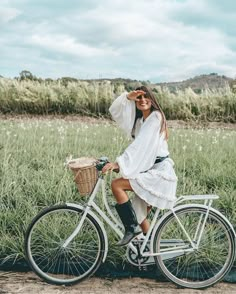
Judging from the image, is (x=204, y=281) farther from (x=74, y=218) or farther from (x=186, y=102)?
(x=186, y=102)

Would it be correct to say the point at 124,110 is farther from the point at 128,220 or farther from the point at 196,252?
the point at 196,252

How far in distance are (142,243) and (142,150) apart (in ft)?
2.80

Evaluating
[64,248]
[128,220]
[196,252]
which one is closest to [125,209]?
[128,220]

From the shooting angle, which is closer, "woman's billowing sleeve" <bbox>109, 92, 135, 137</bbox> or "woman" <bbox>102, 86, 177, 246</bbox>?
"woman" <bbox>102, 86, 177, 246</bbox>

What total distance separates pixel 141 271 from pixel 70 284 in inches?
30.2

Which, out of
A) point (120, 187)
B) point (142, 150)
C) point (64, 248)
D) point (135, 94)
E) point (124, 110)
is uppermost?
point (135, 94)

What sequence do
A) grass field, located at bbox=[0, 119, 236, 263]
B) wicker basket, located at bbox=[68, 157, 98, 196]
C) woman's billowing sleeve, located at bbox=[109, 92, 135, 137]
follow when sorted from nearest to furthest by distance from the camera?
wicker basket, located at bbox=[68, 157, 98, 196]
woman's billowing sleeve, located at bbox=[109, 92, 135, 137]
grass field, located at bbox=[0, 119, 236, 263]

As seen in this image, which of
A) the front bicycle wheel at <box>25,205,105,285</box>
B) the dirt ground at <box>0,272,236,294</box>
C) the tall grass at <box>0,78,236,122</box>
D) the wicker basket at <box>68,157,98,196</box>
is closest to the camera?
the wicker basket at <box>68,157,98,196</box>

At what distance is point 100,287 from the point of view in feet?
17.0

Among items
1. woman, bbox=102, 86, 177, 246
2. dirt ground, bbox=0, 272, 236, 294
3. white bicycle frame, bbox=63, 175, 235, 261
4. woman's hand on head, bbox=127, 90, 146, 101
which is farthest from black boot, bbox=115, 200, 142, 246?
woman's hand on head, bbox=127, 90, 146, 101

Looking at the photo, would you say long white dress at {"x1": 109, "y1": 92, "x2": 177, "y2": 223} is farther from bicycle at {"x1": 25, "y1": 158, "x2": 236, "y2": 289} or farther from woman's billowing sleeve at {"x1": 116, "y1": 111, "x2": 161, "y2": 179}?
bicycle at {"x1": 25, "y1": 158, "x2": 236, "y2": 289}

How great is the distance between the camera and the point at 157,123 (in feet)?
15.6

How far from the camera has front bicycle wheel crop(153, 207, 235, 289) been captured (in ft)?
16.4

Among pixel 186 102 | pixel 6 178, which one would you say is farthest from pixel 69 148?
pixel 186 102
